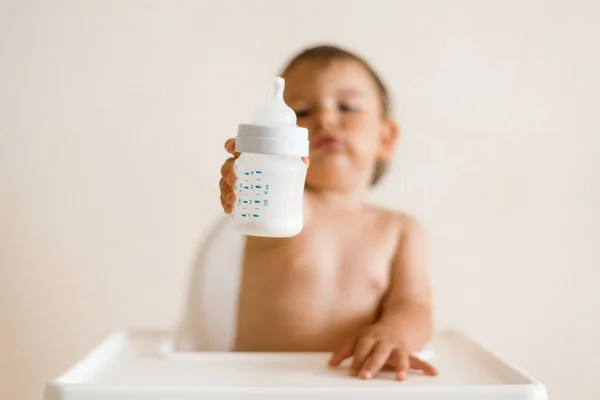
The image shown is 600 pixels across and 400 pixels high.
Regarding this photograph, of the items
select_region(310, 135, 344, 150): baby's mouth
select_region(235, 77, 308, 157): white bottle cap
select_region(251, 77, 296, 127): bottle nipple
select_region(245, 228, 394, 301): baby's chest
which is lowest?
select_region(245, 228, 394, 301): baby's chest

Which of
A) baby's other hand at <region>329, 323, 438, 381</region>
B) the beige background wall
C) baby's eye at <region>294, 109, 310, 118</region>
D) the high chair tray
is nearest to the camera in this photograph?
the high chair tray

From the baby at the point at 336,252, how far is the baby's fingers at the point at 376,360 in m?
0.06

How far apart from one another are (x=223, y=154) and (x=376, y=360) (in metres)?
0.56

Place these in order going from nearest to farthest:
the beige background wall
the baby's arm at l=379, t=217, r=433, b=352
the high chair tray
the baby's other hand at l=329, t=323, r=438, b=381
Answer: the high chair tray → the baby's other hand at l=329, t=323, r=438, b=381 → the baby's arm at l=379, t=217, r=433, b=352 → the beige background wall

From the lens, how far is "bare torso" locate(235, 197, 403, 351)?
90cm

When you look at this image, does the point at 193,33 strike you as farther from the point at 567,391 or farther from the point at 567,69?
the point at 567,391

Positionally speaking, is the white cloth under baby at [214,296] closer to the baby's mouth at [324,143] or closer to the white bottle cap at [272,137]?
the baby's mouth at [324,143]

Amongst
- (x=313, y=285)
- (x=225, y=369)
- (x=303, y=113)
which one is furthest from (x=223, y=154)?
(x=225, y=369)

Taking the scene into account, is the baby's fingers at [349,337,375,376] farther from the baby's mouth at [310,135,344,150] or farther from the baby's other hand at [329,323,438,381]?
the baby's mouth at [310,135,344,150]

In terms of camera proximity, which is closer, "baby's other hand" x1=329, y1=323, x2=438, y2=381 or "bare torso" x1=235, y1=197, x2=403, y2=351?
"baby's other hand" x1=329, y1=323, x2=438, y2=381

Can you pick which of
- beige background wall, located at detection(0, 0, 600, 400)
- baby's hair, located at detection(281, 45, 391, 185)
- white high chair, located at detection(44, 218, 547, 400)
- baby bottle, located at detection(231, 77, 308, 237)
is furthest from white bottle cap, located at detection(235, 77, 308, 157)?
beige background wall, located at detection(0, 0, 600, 400)

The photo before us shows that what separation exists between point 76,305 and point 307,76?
1.78 feet

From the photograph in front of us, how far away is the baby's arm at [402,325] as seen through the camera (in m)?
0.74

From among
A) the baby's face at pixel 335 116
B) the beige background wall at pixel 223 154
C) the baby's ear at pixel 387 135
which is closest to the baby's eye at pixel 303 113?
the baby's face at pixel 335 116
